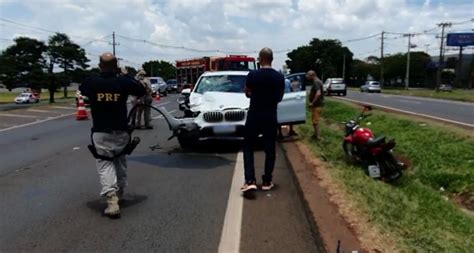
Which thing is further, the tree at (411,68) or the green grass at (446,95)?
the tree at (411,68)

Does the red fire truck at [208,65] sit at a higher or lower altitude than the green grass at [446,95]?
higher

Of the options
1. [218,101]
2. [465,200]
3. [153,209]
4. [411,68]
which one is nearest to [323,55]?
[411,68]

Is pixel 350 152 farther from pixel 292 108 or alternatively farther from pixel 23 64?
pixel 23 64

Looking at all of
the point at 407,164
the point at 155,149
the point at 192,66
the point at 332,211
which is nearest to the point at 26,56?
the point at 192,66

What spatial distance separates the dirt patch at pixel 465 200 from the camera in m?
7.77

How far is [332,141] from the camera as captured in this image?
12.4 metres

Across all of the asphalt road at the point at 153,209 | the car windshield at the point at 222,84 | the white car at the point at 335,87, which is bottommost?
the white car at the point at 335,87

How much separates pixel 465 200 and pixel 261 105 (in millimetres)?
3690

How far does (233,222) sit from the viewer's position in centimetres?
561

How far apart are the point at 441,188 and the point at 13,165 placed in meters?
7.47

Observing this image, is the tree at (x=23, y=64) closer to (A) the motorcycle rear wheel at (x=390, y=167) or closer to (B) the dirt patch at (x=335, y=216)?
(B) the dirt patch at (x=335, y=216)

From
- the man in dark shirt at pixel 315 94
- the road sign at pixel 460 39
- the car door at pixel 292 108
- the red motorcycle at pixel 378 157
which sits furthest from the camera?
the road sign at pixel 460 39

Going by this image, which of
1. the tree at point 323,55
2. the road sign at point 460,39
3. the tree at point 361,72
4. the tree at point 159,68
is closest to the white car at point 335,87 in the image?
the road sign at point 460,39

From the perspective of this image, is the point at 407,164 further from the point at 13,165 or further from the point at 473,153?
the point at 13,165
